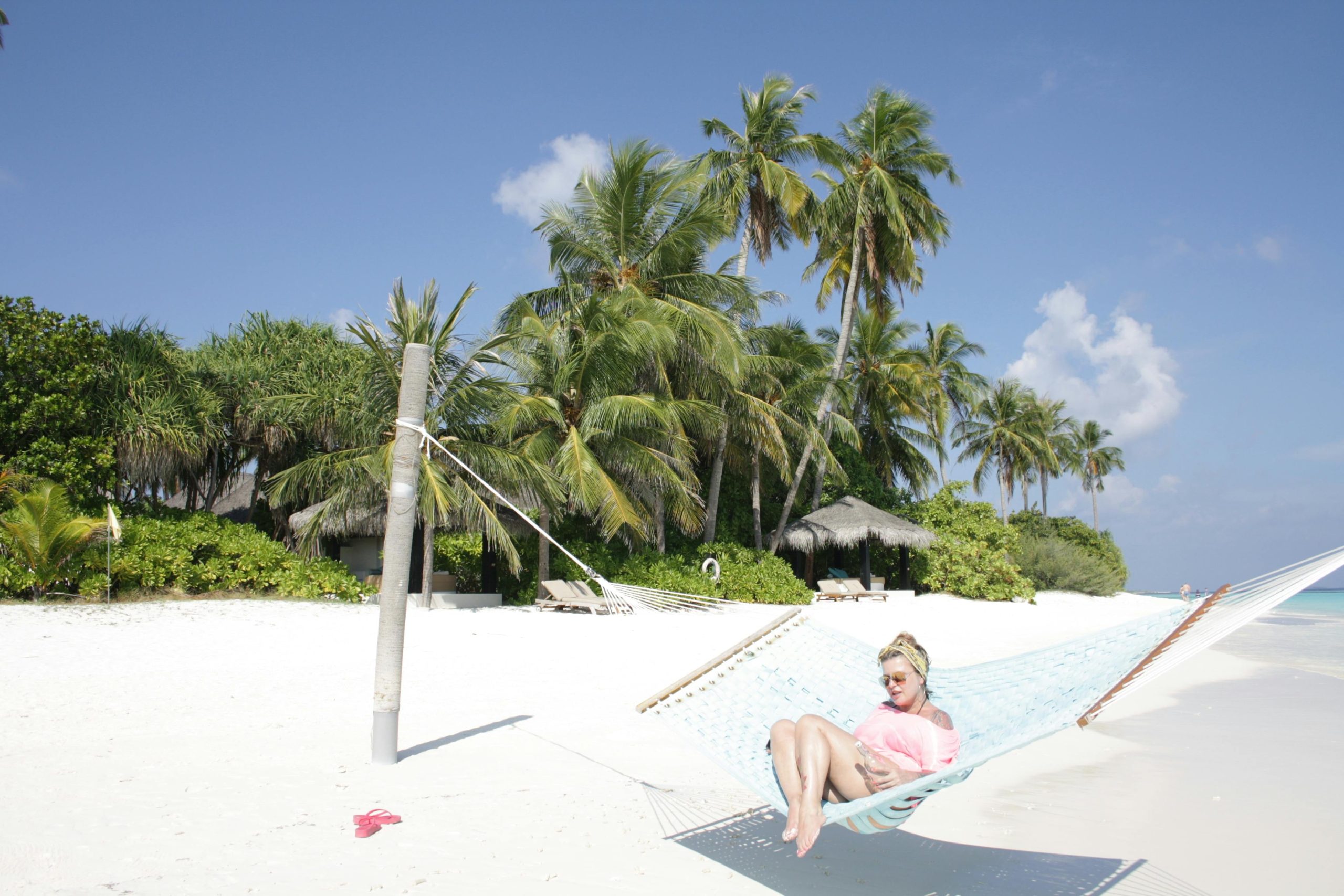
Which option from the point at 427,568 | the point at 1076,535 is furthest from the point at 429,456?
the point at 1076,535

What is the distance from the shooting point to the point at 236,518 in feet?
52.3

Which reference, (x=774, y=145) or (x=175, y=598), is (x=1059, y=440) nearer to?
(x=774, y=145)

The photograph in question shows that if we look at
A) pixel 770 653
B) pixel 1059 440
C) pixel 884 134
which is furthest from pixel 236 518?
pixel 1059 440

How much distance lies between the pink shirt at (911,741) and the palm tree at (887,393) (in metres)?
13.9

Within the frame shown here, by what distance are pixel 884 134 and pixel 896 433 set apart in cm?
736

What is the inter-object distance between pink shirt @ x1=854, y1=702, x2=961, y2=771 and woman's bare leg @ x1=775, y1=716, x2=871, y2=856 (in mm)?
120

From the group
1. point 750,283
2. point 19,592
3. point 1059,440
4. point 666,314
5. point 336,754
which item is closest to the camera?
point 336,754

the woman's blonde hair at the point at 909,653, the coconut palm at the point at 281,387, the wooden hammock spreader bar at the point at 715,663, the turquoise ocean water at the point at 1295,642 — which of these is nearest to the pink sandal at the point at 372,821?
the wooden hammock spreader bar at the point at 715,663

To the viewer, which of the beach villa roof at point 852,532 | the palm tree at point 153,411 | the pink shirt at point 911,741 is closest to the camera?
the pink shirt at point 911,741

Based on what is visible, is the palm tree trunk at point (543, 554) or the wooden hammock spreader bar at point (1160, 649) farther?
the palm tree trunk at point (543, 554)

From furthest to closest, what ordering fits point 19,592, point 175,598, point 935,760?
point 175,598 → point 19,592 → point 935,760

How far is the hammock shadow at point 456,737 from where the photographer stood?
155 inches

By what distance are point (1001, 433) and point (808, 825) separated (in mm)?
24998

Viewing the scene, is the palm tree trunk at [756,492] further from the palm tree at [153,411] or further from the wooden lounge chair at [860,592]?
the palm tree at [153,411]
